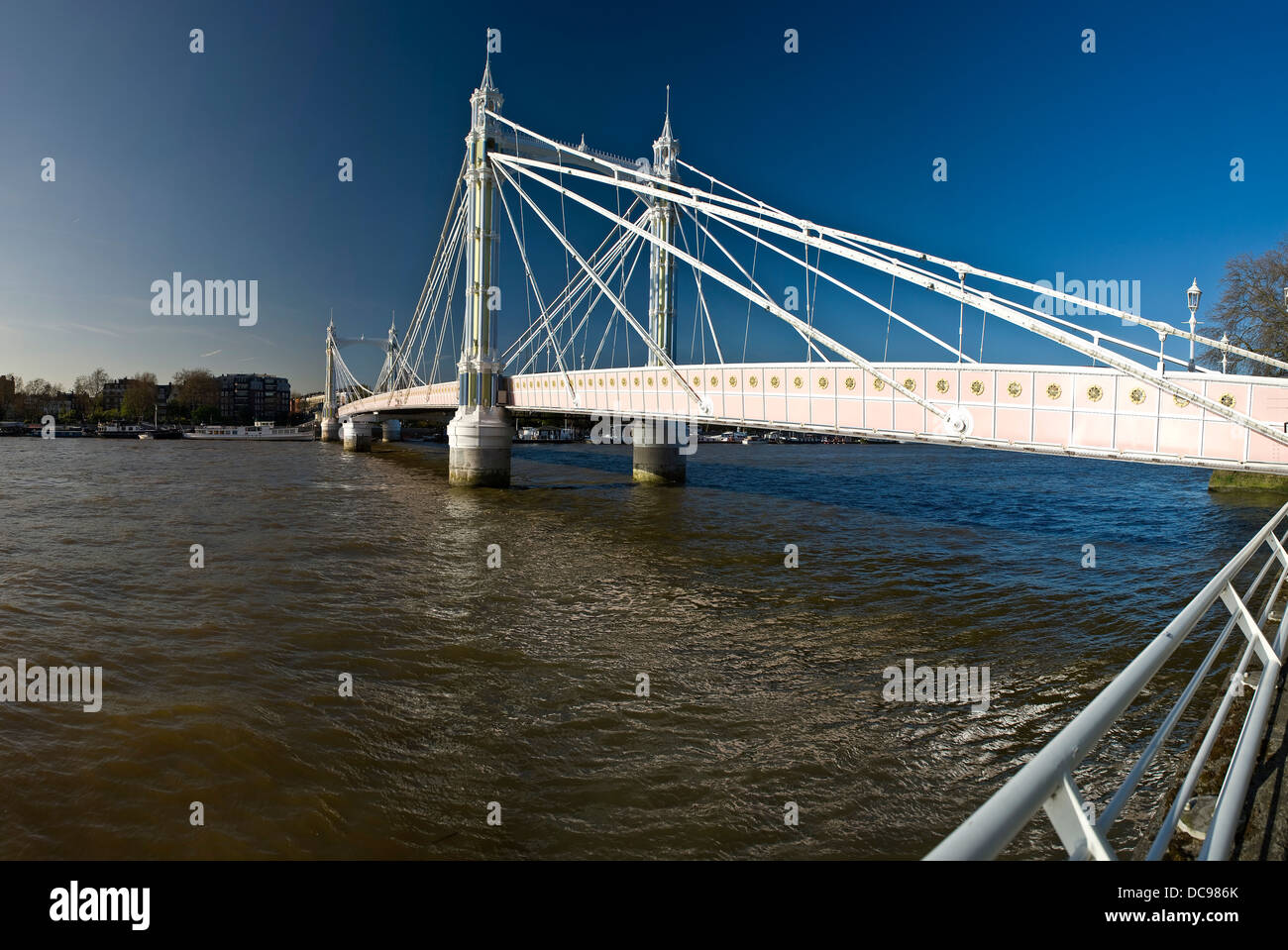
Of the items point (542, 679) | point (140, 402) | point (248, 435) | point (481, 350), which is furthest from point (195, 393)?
point (542, 679)

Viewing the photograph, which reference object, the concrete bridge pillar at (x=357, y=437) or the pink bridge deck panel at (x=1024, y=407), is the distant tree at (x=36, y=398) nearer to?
the concrete bridge pillar at (x=357, y=437)

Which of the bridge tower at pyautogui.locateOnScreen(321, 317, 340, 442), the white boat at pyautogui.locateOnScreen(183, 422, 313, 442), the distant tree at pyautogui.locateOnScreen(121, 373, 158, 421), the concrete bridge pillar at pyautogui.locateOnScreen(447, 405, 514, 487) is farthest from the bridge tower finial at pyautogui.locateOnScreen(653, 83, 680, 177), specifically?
the distant tree at pyautogui.locateOnScreen(121, 373, 158, 421)

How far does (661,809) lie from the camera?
520 cm

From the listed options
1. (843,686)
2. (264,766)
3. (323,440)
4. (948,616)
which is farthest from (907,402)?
(323,440)

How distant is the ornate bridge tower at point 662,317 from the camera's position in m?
33.0

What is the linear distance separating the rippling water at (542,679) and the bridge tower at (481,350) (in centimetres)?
1051

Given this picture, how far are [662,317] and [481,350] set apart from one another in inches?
342

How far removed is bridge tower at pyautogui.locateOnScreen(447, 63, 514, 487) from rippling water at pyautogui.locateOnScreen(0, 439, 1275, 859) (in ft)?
34.5

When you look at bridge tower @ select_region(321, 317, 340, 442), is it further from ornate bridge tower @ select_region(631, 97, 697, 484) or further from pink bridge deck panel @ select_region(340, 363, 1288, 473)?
pink bridge deck panel @ select_region(340, 363, 1288, 473)

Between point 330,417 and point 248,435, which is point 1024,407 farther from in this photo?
point 248,435

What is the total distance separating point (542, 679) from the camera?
26.1 ft

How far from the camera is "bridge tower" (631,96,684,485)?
33.1m

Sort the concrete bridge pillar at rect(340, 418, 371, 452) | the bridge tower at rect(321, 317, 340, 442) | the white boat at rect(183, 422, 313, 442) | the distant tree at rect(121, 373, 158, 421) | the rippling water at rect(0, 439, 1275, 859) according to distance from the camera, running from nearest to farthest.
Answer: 1. the rippling water at rect(0, 439, 1275, 859)
2. the concrete bridge pillar at rect(340, 418, 371, 452)
3. the bridge tower at rect(321, 317, 340, 442)
4. the white boat at rect(183, 422, 313, 442)
5. the distant tree at rect(121, 373, 158, 421)

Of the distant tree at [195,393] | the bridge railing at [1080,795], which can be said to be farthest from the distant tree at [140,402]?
the bridge railing at [1080,795]
